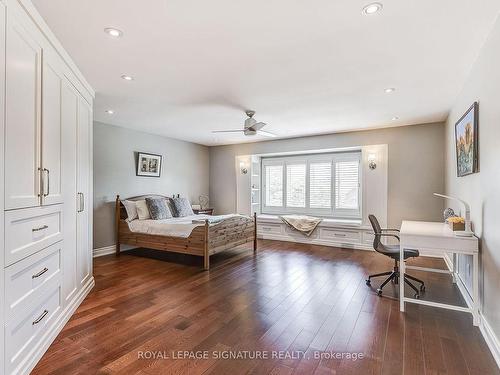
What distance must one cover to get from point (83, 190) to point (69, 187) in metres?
0.43

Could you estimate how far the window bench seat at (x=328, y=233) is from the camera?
5684 mm

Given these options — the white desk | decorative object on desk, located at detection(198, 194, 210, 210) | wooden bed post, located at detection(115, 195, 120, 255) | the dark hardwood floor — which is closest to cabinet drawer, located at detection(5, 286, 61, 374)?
the dark hardwood floor

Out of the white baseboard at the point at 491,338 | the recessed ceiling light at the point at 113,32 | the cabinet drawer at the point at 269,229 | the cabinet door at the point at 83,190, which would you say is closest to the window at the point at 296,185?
the cabinet drawer at the point at 269,229

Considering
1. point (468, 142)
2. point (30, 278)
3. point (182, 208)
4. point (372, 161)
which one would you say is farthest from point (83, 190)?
point (372, 161)

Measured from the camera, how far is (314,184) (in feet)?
21.9

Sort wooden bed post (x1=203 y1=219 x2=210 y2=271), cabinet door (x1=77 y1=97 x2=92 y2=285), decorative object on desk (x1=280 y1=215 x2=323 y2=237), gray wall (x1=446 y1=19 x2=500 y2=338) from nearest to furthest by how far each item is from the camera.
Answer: gray wall (x1=446 y1=19 x2=500 y2=338)
cabinet door (x1=77 y1=97 x2=92 y2=285)
wooden bed post (x1=203 y1=219 x2=210 y2=271)
decorative object on desk (x1=280 y1=215 x2=323 y2=237)

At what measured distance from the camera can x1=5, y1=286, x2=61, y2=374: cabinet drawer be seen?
1.67 m

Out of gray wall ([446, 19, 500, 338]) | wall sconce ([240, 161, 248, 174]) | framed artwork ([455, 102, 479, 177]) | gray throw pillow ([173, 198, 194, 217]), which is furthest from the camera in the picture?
wall sconce ([240, 161, 248, 174])

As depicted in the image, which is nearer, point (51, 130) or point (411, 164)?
point (51, 130)

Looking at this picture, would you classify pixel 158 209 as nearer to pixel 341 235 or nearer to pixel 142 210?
pixel 142 210

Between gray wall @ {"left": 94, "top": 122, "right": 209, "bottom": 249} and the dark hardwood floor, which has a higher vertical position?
gray wall @ {"left": 94, "top": 122, "right": 209, "bottom": 249}

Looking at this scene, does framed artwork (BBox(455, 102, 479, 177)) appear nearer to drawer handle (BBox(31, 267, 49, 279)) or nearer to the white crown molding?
the white crown molding

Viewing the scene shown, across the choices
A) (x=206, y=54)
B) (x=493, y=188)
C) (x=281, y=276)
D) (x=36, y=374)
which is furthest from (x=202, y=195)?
(x=493, y=188)

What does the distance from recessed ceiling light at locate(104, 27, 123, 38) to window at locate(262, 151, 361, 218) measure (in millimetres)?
5178
